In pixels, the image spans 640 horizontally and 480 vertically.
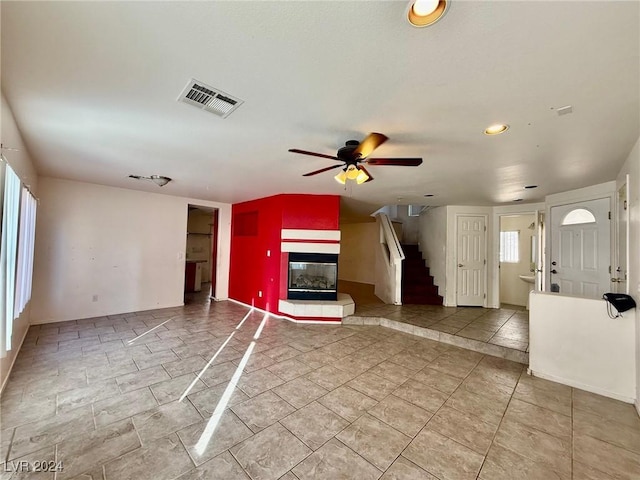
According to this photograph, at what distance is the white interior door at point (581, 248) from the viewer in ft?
12.0

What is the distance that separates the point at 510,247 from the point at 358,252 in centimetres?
444

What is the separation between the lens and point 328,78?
5.03ft

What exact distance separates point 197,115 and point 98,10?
0.91m

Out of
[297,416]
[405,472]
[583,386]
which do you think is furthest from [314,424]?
[583,386]

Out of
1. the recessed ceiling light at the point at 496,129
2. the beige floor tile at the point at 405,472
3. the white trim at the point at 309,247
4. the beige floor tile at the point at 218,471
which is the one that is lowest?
the beige floor tile at the point at 405,472

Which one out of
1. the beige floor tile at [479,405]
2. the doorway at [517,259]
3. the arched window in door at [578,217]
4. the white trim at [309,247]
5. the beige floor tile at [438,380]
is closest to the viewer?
the beige floor tile at [479,405]

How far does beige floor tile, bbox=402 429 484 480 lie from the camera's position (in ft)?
5.20

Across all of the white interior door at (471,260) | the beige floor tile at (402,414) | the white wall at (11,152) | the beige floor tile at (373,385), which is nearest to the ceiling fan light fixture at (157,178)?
the white wall at (11,152)

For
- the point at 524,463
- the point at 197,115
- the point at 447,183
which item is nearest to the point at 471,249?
the point at 447,183

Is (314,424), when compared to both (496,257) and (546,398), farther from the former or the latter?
(496,257)

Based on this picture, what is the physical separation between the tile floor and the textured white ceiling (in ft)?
8.03

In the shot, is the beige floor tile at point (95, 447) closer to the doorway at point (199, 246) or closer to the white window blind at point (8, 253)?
the white window blind at point (8, 253)

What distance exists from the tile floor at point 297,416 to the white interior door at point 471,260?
8.36 ft

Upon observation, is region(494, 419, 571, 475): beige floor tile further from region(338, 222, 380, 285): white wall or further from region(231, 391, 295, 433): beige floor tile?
region(338, 222, 380, 285): white wall
